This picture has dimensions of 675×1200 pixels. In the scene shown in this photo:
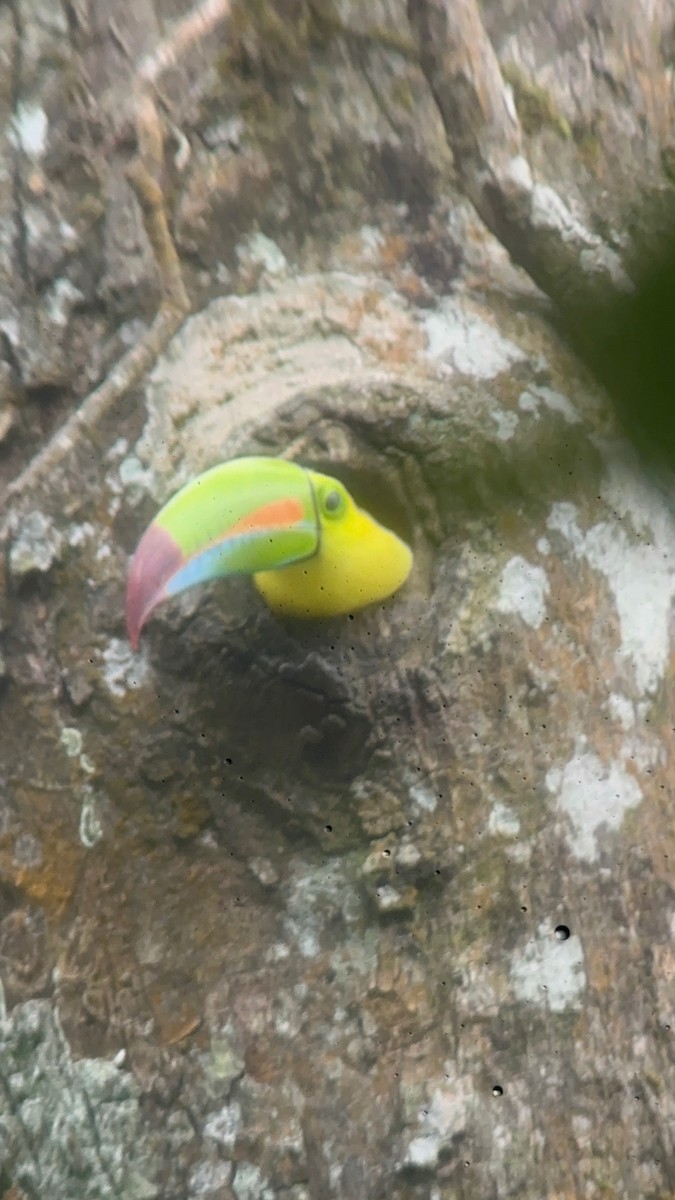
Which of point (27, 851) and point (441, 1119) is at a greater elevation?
point (27, 851)

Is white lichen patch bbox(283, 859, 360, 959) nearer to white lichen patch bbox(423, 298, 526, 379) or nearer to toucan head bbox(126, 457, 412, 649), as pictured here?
toucan head bbox(126, 457, 412, 649)

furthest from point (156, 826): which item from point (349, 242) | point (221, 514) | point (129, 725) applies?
point (349, 242)

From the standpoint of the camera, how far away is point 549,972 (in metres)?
1.00

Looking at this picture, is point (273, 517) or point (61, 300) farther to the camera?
point (61, 300)

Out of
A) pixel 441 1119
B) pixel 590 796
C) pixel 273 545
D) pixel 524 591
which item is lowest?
→ pixel 441 1119

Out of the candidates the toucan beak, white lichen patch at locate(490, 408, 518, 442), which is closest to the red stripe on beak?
the toucan beak

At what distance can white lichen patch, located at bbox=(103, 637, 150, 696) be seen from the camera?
1.02 meters

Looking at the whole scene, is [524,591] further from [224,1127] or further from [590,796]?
[224,1127]

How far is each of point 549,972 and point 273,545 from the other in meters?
0.52

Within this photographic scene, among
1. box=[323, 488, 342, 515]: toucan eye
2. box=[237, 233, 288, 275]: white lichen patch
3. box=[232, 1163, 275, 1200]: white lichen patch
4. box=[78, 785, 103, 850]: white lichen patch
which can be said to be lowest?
box=[232, 1163, 275, 1200]: white lichen patch

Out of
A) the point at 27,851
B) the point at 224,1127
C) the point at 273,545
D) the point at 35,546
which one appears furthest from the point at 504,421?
the point at 224,1127

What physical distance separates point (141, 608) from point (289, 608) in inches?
7.1

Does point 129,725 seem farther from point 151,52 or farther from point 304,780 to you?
point 151,52

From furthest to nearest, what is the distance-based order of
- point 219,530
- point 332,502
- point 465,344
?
point 465,344
point 332,502
point 219,530
